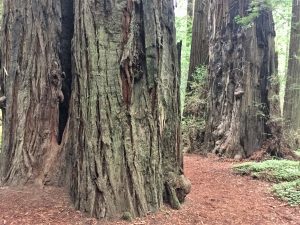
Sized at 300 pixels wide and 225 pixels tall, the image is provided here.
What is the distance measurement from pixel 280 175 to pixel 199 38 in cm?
677

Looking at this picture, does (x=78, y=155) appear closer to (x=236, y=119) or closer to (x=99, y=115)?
(x=99, y=115)

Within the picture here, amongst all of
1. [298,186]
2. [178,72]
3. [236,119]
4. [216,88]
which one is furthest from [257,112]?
[178,72]

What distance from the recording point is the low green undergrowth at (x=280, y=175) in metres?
5.94

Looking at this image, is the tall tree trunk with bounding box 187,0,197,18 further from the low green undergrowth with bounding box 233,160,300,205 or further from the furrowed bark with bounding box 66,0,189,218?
the furrowed bark with bounding box 66,0,189,218

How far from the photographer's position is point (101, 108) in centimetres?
423

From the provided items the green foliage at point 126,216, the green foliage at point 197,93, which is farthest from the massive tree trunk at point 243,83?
the green foliage at point 126,216

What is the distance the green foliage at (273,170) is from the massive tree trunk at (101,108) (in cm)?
271

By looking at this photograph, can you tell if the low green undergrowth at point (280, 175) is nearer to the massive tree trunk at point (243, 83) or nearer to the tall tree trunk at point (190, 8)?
the massive tree trunk at point (243, 83)

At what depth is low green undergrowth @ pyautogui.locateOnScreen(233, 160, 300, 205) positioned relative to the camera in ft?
19.5

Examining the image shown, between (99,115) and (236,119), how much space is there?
566cm

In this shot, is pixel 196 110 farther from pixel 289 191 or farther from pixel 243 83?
pixel 289 191

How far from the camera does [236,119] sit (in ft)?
30.0

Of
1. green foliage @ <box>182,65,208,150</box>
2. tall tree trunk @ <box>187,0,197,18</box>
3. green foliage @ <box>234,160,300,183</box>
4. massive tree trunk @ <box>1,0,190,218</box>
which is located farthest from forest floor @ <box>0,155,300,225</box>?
tall tree trunk @ <box>187,0,197,18</box>

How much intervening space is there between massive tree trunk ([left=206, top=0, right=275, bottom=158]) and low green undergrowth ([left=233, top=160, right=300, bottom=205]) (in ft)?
4.76
